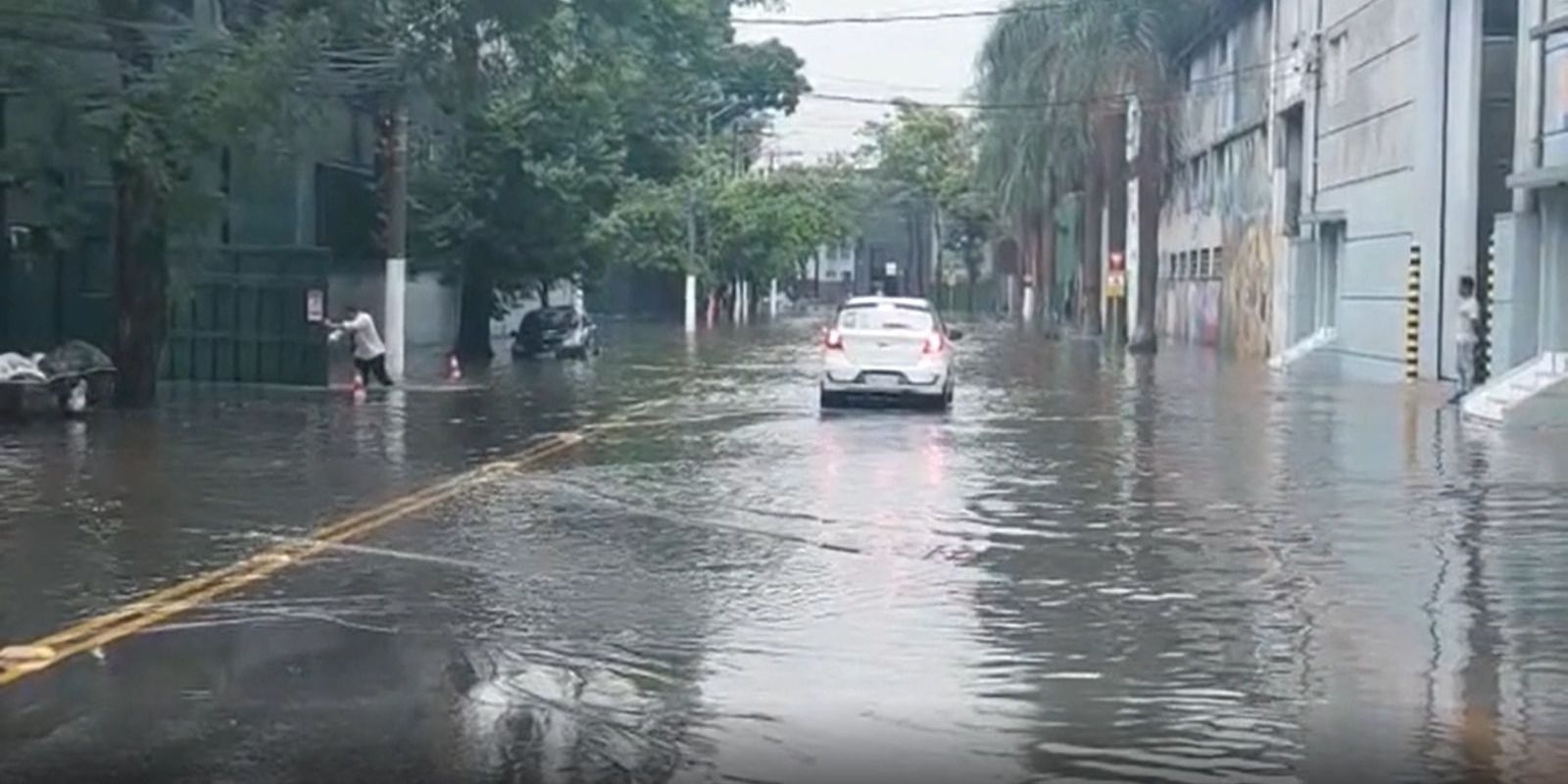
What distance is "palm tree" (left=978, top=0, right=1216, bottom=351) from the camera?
57.4m

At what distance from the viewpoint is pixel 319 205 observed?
45750 mm

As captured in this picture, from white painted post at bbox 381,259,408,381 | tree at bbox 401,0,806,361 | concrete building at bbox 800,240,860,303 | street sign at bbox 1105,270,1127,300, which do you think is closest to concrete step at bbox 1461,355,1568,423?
tree at bbox 401,0,806,361

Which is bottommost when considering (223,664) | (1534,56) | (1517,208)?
(223,664)

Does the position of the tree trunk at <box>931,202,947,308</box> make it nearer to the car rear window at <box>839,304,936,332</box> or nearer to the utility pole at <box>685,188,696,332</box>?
the utility pole at <box>685,188,696,332</box>

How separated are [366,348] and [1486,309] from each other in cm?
1705

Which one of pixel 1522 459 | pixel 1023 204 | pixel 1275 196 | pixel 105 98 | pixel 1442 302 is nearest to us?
pixel 1522 459

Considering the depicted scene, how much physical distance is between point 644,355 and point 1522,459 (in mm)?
32630

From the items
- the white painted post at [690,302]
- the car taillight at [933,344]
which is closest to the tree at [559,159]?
the car taillight at [933,344]

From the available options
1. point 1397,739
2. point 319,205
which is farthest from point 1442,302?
point 1397,739

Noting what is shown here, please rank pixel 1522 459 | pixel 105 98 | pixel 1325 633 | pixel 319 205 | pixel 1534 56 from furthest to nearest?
pixel 319 205 → pixel 1534 56 → pixel 105 98 → pixel 1522 459 → pixel 1325 633

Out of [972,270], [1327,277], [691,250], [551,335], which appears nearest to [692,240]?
[691,250]

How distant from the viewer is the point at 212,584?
13.2 meters

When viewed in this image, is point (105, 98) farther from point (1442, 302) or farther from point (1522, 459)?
point (1442, 302)

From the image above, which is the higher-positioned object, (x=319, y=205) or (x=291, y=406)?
(x=319, y=205)
